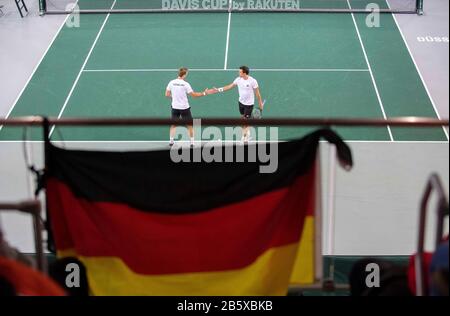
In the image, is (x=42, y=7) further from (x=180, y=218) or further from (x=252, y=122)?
(x=252, y=122)

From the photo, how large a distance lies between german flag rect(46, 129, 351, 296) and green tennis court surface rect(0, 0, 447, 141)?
33.3ft

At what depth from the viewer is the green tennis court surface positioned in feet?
55.8

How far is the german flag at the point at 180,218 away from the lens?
5.47m

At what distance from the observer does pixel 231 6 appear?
2364cm

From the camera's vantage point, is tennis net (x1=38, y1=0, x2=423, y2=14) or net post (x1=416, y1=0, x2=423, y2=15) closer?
net post (x1=416, y1=0, x2=423, y2=15)

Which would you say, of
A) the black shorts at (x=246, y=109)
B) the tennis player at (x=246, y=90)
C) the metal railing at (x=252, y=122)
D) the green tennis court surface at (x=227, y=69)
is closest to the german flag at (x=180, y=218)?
the metal railing at (x=252, y=122)

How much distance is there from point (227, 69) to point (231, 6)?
4944mm

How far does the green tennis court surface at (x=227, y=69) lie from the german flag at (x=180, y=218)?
10.1 m

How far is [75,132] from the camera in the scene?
15.9 meters

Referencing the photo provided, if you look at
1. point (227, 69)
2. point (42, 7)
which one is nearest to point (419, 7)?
point (227, 69)

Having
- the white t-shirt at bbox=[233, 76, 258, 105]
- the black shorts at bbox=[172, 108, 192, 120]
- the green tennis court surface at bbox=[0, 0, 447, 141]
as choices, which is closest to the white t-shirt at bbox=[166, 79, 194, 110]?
the black shorts at bbox=[172, 108, 192, 120]

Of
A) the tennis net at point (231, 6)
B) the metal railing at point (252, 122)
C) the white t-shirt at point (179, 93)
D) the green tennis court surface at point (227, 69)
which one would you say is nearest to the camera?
the metal railing at point (252, 122)

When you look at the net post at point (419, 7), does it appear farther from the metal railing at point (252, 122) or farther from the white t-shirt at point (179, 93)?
the metal railing at point (252, 122)

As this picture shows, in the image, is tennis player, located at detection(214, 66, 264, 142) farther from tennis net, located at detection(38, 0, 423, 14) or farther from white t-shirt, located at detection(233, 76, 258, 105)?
tennis net, located at detection(38, 0, 423, 14)
